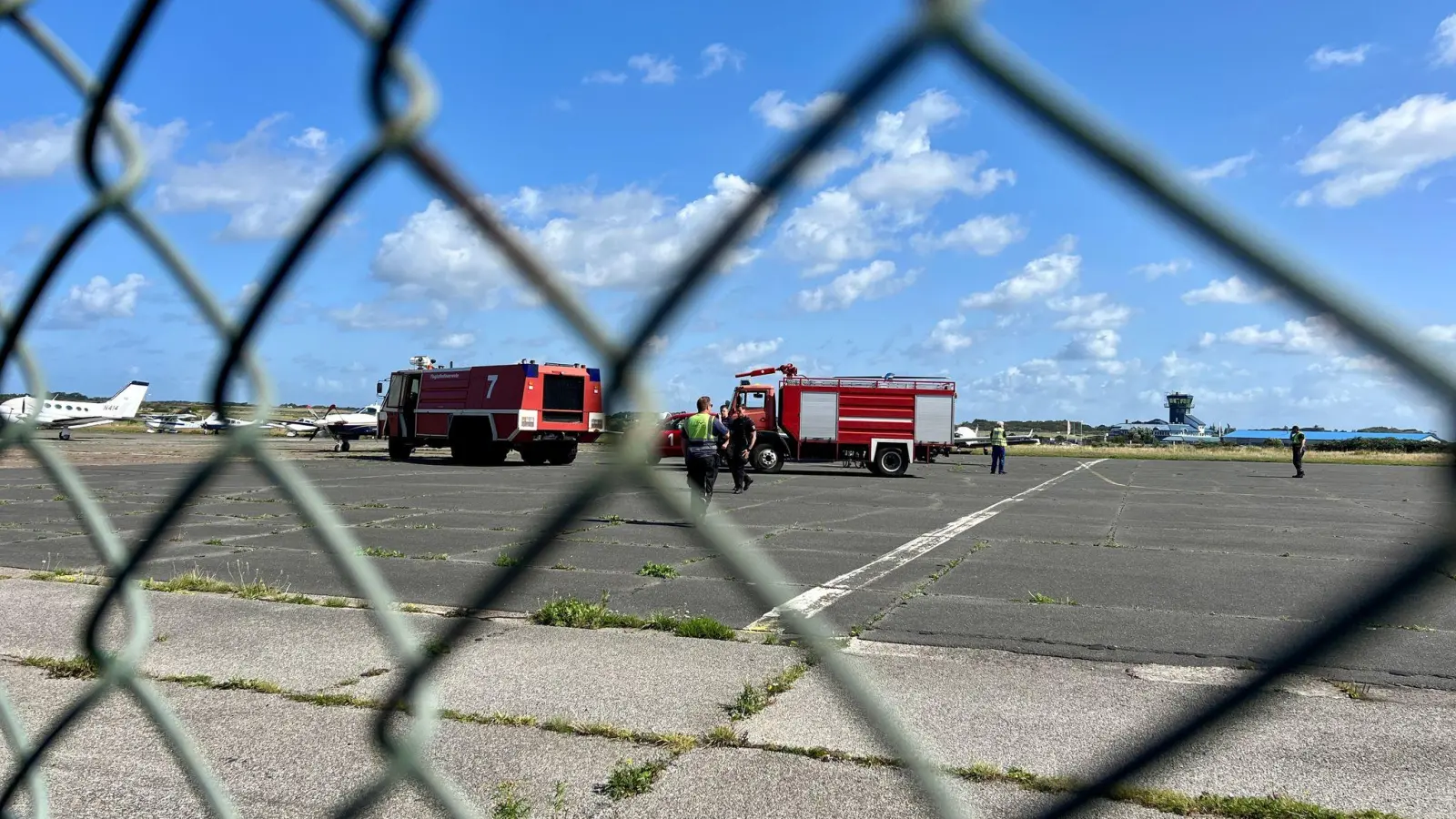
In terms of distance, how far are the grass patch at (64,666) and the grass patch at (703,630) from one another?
8.38 ft

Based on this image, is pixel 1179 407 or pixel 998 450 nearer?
pixel 1179 407

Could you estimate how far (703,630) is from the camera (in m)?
4.96

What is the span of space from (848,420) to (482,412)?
8.14 meters

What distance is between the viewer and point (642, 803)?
289cm

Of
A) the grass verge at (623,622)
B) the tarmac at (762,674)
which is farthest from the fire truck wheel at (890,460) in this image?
the grass verge at (623,622)

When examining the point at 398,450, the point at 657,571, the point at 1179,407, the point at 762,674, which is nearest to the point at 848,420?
the point at 398,450

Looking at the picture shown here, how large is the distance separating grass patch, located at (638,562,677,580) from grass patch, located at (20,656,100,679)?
345 centimetres

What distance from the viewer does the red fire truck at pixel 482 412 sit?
21.1 meters

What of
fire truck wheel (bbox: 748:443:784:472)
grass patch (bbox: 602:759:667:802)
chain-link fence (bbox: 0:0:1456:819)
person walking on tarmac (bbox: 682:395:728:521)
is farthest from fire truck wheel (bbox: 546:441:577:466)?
chain-link fence (bbox: 0:0:1456:819)

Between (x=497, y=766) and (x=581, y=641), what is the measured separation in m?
1.61

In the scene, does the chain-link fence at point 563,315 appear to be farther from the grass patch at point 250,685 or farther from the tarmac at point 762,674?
the grass patch at point 250,685

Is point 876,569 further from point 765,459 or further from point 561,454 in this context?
point 561,454

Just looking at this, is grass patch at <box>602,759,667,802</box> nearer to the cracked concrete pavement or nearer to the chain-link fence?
the cracked concrete pavement

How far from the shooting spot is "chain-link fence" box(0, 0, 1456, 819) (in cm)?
59
